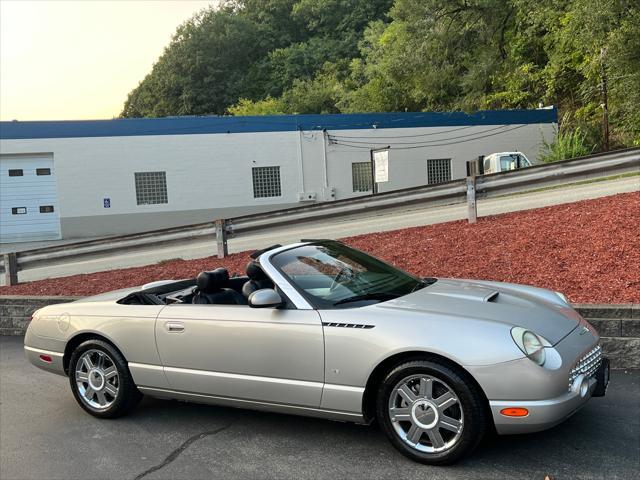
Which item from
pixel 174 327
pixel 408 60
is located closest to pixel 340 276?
pixel 174 327

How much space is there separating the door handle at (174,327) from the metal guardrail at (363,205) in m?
5.48

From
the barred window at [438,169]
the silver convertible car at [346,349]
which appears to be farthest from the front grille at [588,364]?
the barred window at [438,169]

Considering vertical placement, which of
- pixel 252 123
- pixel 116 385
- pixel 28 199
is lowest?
pixel 116 385

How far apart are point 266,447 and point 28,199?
22796 millimetres

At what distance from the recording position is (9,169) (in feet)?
75.8

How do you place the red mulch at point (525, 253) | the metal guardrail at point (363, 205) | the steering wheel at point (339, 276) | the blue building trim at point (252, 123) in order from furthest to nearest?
1. the blue building trim at point (252, 123)
2. the metal guardrail at point (363, 205)
3. the red mulch at point (525, 253)
4. the steering wheel at point (339, 276)

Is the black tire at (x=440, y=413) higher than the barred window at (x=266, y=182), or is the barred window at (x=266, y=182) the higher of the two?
the barred window at (x=266, y=182)

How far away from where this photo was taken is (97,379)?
4773 mm

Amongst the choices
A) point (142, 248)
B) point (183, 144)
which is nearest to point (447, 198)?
point (142, 248)

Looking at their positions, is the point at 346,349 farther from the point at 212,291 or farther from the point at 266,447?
the point at 212,291

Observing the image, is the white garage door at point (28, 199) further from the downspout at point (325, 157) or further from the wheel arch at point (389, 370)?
the wheel arch at point (389, 370)

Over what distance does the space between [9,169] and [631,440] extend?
80.9ft

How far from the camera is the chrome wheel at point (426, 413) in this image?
135 inches

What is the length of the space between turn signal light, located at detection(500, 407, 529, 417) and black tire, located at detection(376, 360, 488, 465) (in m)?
0.13
